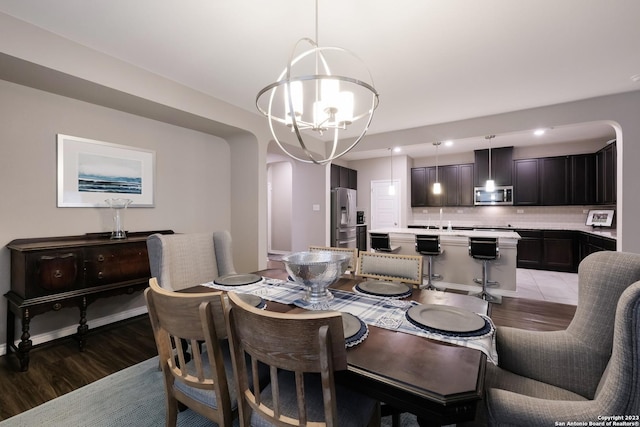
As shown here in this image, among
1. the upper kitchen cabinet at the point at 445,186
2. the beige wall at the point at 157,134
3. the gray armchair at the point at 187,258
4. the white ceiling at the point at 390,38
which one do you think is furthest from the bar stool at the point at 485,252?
the gray armchair at the point at 187,258

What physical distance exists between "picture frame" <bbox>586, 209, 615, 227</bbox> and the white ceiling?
2.88 m

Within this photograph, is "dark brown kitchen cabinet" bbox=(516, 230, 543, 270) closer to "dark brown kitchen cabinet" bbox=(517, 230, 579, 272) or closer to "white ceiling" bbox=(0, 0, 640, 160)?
"dark brown kitchen cabinet" bbox=(517, 230, 579, 272)

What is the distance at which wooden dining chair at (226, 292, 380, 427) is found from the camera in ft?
2.73

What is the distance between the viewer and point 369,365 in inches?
37.8

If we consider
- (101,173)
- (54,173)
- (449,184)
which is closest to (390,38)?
(101,173)

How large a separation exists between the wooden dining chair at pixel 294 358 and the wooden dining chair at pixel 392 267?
1.05 meters

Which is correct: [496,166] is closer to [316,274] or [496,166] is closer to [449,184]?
[449,184]

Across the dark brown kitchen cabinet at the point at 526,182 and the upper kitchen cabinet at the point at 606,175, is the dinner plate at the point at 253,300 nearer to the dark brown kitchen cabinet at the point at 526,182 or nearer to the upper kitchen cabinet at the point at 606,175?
the upper kitchen cabinet at the point at 606,175

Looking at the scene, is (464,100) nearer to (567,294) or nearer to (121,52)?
(567,294)

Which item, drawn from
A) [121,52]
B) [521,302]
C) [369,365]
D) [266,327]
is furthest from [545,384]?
[121,52]

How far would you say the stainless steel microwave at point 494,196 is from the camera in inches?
233

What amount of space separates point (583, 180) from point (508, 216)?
1.39 metres

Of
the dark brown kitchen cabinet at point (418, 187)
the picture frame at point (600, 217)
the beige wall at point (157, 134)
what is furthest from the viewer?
the dark brown kitchen cabinet at point (418, 187)

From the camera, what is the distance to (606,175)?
4.73 meters
